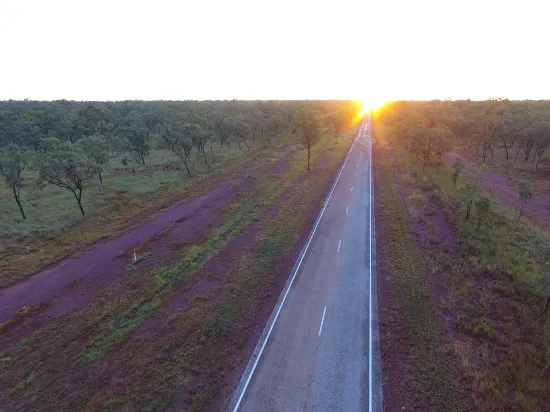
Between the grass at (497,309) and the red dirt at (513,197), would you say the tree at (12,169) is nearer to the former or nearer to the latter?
the grass at (497,309)

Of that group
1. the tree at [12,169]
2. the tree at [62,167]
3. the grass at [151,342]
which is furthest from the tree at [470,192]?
the tree at [12,169]

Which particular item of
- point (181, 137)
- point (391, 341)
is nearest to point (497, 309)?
point (391, 341)

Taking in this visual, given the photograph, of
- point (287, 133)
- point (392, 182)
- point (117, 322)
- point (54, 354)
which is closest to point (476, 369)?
point (117, 322)

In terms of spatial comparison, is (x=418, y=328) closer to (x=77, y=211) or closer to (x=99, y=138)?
(x=77, y=211)

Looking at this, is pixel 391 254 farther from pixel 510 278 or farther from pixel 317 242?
pixel 510 278

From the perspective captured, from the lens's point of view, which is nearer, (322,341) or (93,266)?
(322,341)

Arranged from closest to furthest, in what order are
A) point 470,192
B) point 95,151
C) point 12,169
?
point 470,192 → point 12,169 → point 95,151

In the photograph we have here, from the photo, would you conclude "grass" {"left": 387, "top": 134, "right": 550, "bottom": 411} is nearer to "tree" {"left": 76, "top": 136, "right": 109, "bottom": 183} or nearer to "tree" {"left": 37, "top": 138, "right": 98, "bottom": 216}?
"tree" {"left": 37, "top": 138, "right": 98, "bottom": 216}
